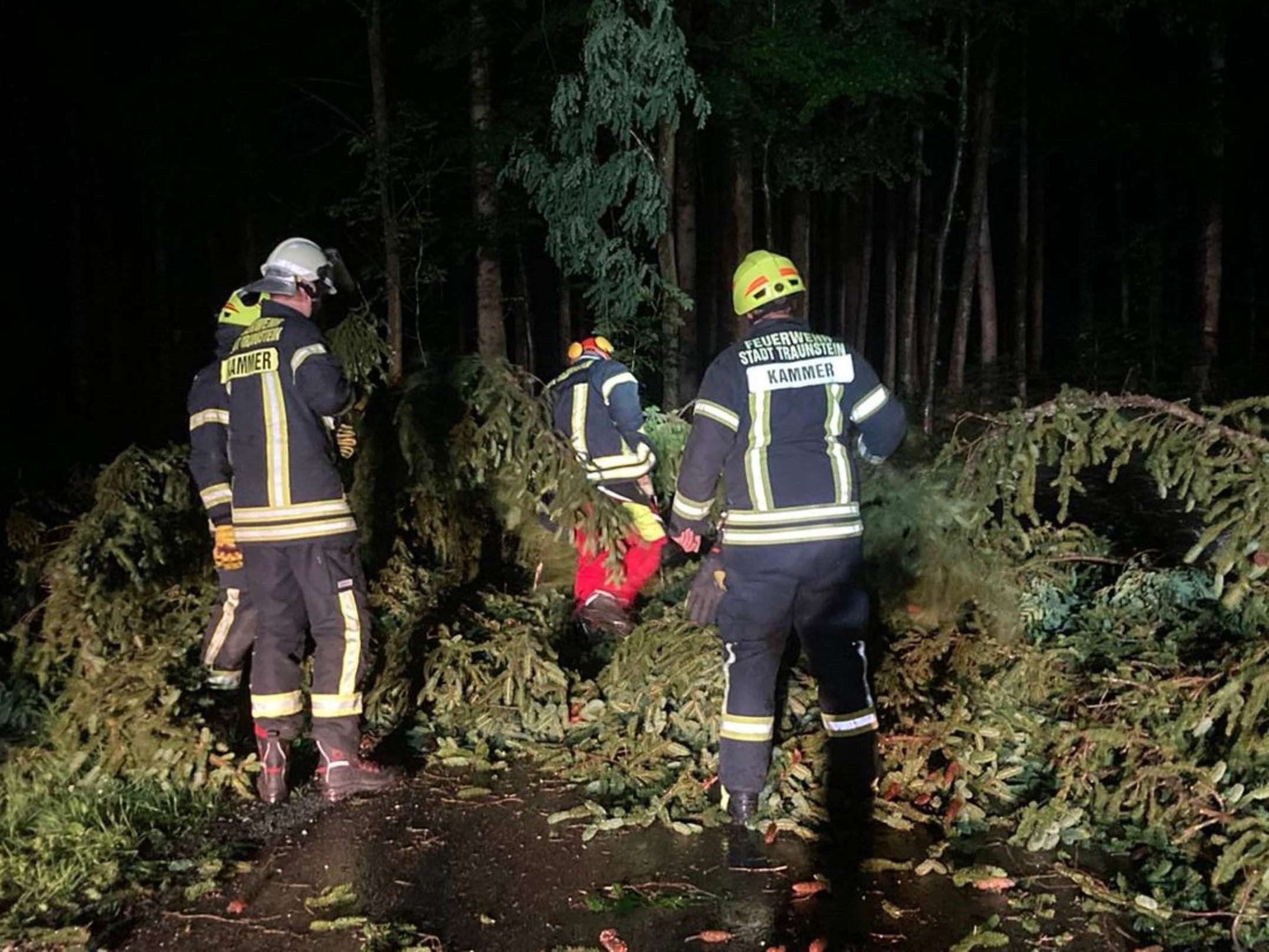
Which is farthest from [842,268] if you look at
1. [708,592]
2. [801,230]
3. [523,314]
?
[708,592]

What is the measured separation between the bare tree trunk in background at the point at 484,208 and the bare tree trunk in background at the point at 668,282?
1.85 meters

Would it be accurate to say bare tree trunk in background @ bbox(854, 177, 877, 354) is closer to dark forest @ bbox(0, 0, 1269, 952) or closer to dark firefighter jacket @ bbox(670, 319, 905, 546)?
dark forest @ bbox(0, 0, 1269, 952)

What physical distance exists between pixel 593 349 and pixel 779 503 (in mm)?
3035

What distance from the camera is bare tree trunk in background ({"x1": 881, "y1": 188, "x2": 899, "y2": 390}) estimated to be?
23.7m

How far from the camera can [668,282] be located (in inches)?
447

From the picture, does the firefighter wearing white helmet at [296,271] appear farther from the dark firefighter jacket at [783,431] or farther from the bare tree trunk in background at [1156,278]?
the bare tree trunk in background at [1156,278]

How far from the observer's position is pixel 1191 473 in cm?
371

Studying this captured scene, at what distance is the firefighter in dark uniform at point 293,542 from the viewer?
13.5ft

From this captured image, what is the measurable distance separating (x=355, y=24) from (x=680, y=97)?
237 inches

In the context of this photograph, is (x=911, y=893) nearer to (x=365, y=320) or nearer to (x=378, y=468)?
(x=378, y=468)

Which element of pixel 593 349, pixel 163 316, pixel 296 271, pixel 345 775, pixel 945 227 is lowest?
pixel 345 775

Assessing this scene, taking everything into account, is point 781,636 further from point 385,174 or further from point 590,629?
point 385,174

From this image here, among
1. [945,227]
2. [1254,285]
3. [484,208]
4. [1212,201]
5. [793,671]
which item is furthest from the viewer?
[1254,285]

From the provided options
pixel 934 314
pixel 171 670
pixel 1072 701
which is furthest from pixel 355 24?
pixel 1072 701
